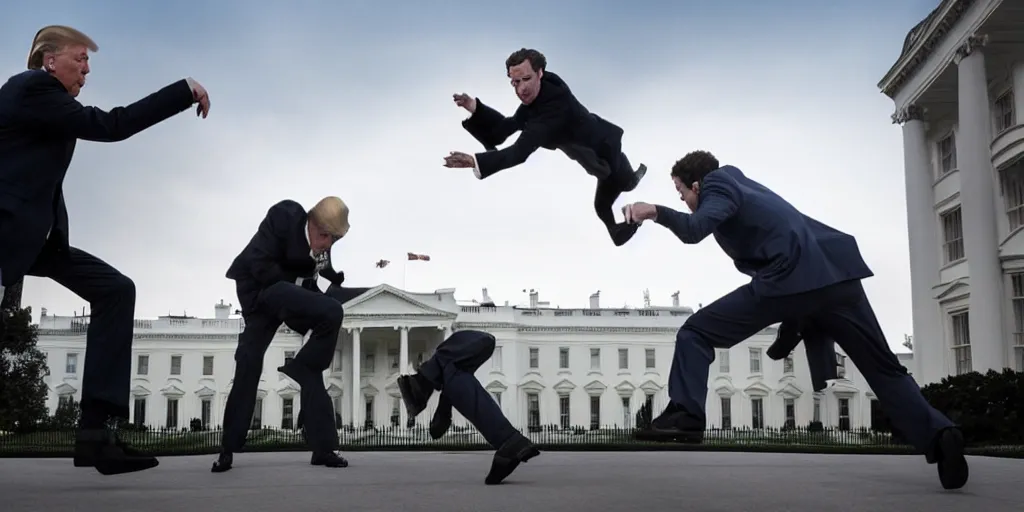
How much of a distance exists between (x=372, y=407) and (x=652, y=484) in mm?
67485

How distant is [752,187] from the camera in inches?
222

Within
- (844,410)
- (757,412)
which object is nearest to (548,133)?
(757,412)

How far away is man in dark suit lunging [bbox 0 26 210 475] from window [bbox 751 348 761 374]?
2759 inches

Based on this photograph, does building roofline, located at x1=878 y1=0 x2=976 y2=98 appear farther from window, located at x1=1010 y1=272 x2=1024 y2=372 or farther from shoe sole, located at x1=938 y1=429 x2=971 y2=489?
shoe sole, located at x1=938 y1=429 x2=971 y2=489

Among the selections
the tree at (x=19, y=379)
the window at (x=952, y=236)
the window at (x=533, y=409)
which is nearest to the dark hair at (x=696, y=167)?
the window at (x=952, y=236)

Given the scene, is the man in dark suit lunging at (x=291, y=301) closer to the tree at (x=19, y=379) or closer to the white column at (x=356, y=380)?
the tree at (x=19, y=379)

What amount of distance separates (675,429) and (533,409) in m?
70.1

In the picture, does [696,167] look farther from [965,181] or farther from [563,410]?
[563,410]

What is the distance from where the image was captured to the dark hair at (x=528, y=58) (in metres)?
6.05

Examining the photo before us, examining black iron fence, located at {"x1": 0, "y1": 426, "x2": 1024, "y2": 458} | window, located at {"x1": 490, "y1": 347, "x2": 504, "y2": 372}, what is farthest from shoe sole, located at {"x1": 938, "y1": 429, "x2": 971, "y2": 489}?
window, located at {"x1": 490, "y1": 347, "x2": 504, "y2": 372}

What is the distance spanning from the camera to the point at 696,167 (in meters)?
5.73

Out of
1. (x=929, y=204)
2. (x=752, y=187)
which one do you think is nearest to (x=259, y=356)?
(x=752, y=187)

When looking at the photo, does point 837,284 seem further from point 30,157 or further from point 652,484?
point 30,157

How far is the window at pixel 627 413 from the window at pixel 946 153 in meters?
43.3
